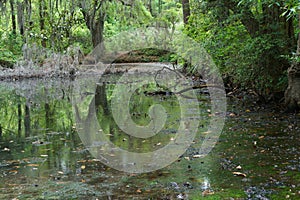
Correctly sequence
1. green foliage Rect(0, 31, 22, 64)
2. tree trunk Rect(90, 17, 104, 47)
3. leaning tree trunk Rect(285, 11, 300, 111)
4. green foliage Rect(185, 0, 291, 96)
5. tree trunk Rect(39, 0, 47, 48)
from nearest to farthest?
leaning tree trunk Rect(285, 11, 300, 111)
green foliage Rect(185, 0, 291, 96)
tree trunk Rect(39, 0, 47, 48)
green foliage Rect(0, 31, 22, 64)
tree trunk Rect(90, 17, 104, 47)

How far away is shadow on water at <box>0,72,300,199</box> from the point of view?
12.7ft

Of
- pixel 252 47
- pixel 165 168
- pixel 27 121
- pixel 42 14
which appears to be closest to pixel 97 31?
pixel 42 14

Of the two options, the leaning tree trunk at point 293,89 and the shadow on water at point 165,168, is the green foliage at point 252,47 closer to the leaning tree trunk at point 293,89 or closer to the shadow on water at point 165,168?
the leaning tree trunk at point 293,89

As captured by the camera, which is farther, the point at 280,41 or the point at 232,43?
the point at 232,43

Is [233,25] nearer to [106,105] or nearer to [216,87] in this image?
[216,87]

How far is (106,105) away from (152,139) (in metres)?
4.12

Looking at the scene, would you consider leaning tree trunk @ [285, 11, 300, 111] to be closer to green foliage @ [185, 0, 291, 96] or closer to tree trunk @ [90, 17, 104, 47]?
green foliage @ [185, 0, 291, 96]

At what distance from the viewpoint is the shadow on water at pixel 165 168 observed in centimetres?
387

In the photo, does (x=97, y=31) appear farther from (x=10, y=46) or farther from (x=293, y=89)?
(x=293, y=89)

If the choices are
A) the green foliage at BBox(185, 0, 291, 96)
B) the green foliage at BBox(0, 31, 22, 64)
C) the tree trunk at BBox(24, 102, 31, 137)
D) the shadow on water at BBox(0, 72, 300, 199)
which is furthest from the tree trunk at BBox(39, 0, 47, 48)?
the shadow on water at BBox(0, 72, 300, 199)

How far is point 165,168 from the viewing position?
4.68 meters

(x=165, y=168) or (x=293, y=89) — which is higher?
(x=293, y=89)

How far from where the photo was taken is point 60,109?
9.84 m

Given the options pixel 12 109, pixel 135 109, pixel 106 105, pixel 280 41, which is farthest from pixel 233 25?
pixel 12 109
